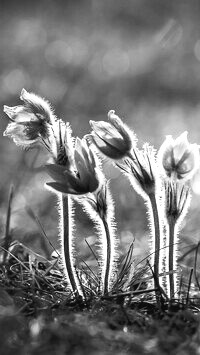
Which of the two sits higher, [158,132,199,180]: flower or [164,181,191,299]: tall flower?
[158,132,199,180]: flower

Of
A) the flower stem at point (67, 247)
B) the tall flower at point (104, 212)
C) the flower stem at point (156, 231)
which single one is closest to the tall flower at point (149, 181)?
the flower stem at point (156, 231)

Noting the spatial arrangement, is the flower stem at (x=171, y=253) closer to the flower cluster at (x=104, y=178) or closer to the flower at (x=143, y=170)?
the flower cluster at (x=104, y=178)

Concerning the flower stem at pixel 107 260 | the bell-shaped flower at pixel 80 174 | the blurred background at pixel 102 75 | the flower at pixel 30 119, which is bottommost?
the flower stem at pixel 107 260

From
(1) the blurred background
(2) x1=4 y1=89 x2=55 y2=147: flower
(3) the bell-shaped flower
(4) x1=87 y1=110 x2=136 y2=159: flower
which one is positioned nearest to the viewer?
(3) the bell-shaped flower

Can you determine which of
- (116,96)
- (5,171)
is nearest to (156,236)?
(5,171)

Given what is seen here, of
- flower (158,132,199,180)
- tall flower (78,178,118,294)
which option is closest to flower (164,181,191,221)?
flower (158,132,199,180)

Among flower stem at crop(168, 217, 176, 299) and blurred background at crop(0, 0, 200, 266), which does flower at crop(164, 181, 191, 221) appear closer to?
flower stem at crop(168, 217, 176, 299)
